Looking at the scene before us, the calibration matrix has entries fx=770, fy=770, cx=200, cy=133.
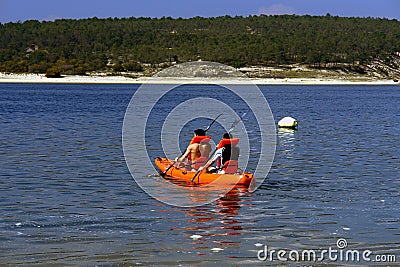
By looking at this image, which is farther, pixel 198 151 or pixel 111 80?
pixel 111 80

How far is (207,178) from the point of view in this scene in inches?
791

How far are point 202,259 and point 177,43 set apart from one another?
177873 millimetres

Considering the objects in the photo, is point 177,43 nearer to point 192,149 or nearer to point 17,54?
point 17,54

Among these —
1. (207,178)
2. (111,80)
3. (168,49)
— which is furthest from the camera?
(168,49)

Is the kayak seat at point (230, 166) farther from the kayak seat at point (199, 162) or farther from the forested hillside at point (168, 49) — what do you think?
the forested hillside at point (168, 49)

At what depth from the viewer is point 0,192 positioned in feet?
62.3

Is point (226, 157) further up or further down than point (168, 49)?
further down

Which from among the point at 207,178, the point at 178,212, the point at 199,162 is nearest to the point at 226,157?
the point at 207,178

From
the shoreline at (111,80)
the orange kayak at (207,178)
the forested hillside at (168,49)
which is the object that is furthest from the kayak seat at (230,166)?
the forested hillside at (168,49)

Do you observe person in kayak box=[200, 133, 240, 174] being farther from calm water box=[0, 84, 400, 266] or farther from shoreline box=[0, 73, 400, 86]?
shoreline box=[0, 73, 400, 86]

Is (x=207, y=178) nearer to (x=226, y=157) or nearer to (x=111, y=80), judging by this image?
(x=226, y=157)

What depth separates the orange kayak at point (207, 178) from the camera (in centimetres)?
1964

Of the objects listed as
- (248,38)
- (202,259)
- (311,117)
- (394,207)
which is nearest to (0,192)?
(202,259)

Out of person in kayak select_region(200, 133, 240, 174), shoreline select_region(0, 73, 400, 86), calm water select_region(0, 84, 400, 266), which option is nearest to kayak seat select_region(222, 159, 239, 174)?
person in kayak select_region(200, 133, 240, 174)
